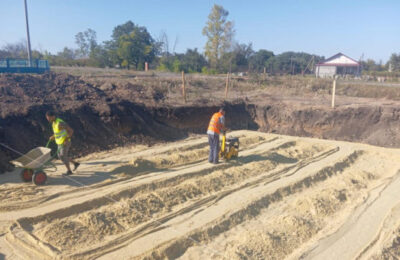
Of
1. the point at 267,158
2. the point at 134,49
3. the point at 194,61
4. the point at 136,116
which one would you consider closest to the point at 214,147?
the point at 267,158

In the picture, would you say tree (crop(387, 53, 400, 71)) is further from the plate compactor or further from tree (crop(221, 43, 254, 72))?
the plate compactor

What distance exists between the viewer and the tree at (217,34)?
44.0 meters

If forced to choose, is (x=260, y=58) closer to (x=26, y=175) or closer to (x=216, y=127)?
(x=216, y=127)

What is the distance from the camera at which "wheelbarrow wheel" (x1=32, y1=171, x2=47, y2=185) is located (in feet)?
22.2

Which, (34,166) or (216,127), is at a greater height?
(216,127)

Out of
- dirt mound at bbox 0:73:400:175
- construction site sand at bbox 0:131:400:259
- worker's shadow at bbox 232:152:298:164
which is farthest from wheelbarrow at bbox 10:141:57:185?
worker's shadow at bbox 232:152:298:164

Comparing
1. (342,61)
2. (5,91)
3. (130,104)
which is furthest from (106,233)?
(342,61)

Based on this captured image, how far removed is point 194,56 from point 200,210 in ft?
131

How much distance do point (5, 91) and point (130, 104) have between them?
4.53 meters

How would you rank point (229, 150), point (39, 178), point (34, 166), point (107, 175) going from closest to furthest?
point (34, 166) → point (39, 178) → point (107, 175) → point (229, 150)

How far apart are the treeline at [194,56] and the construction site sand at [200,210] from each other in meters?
25.8

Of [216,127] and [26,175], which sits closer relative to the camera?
[26,175]

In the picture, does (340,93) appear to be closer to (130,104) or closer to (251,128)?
(251,128)

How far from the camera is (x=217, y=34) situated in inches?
1742
